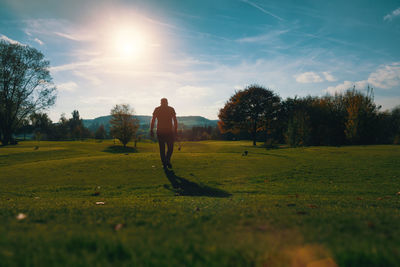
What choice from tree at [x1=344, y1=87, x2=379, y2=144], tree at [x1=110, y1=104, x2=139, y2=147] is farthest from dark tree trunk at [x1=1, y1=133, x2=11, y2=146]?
tree at [x1=344, y1=87, x2=379, y2=144]

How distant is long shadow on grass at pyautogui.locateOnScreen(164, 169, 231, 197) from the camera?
24.9ft

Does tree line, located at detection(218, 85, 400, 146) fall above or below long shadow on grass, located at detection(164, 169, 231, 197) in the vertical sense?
above

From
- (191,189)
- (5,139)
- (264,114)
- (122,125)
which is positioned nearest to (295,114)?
(264,114)

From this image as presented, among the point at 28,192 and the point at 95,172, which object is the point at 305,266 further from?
the point at 95,172

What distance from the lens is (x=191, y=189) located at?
8.35 m

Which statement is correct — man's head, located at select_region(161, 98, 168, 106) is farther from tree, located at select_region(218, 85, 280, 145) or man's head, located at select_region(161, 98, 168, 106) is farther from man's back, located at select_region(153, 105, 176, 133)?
tree, located at select_region(218, 85, 280, 145)

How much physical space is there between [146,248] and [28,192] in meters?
8.69

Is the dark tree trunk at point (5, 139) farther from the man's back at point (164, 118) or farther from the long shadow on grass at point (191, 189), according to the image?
the long shadow on grass at point (191, 189)

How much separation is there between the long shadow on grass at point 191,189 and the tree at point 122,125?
131 ft

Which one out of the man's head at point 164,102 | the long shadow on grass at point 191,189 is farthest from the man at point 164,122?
the long shadow on grass at point 191,189

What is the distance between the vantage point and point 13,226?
2975mm

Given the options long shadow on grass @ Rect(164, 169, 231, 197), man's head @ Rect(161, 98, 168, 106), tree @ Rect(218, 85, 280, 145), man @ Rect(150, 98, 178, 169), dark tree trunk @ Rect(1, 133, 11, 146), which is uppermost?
tree @ Rect(218, 85, 280, 145)

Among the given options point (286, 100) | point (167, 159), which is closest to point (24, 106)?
point (167, 159)

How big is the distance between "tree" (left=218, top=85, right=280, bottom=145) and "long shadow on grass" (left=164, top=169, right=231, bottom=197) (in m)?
43.9
